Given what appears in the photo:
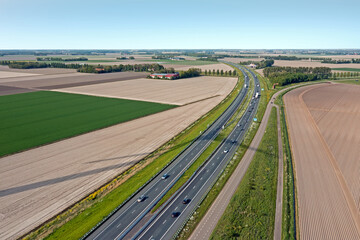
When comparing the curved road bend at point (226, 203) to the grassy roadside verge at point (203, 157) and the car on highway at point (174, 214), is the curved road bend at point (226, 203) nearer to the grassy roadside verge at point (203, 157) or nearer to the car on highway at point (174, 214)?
the car on highway at point (174, 214)

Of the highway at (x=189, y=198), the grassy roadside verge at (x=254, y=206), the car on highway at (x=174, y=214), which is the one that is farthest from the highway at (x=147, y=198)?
the grassy roadside verge at (x=254, y=206)

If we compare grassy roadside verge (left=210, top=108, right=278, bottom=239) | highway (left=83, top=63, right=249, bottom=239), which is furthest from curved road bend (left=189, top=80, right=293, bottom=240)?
highway (left=83, top=63, right=249, bottom=239)

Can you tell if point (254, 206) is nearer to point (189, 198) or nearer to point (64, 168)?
point (189, 198)

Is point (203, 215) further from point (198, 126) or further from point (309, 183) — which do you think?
point (198, 126)

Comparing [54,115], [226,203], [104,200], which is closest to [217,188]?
[226,203]

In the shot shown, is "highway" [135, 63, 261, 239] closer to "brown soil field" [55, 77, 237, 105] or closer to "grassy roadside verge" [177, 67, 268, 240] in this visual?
"grassy roadside verge" [177, 67, 268, 240]
